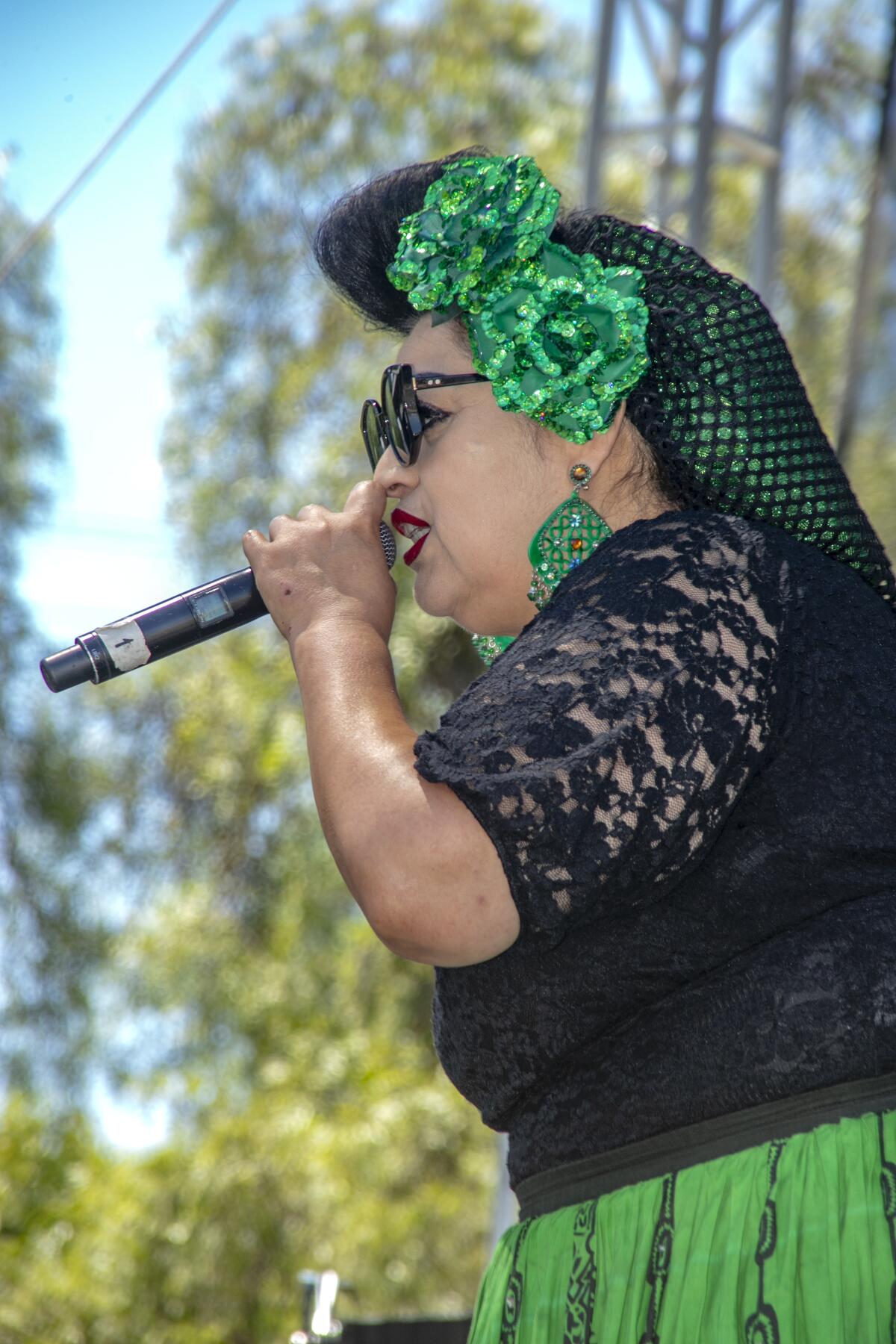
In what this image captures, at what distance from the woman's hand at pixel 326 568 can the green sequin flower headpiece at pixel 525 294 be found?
0.63 feet

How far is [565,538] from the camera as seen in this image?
4.48 feet

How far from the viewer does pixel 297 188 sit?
10125mm

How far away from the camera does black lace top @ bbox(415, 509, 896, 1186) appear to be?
103cm

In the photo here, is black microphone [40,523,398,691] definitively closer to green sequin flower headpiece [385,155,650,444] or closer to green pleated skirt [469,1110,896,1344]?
green sequin flower headpiece [385,155,650,444]

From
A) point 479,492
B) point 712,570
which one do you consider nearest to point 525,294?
point 479,492

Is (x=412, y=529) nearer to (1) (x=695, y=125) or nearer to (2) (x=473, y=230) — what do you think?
(2) (x=473, y=230)

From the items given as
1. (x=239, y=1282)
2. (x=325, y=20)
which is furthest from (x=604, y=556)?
(x=325, y=20)

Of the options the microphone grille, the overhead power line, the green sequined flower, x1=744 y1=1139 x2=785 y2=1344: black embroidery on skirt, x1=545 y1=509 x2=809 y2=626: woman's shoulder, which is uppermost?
the overhead power line

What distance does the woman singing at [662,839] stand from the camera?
1032 millimetres

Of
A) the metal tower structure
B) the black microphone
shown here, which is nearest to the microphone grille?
the black microphone

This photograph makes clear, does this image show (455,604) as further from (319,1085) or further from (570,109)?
(570,109)

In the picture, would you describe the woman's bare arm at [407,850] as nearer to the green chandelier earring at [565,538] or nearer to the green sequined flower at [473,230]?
the green chandelier earring at [565,538]

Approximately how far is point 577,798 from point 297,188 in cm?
985

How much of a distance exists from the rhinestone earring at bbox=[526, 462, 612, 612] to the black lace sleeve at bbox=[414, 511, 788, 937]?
223 mm
